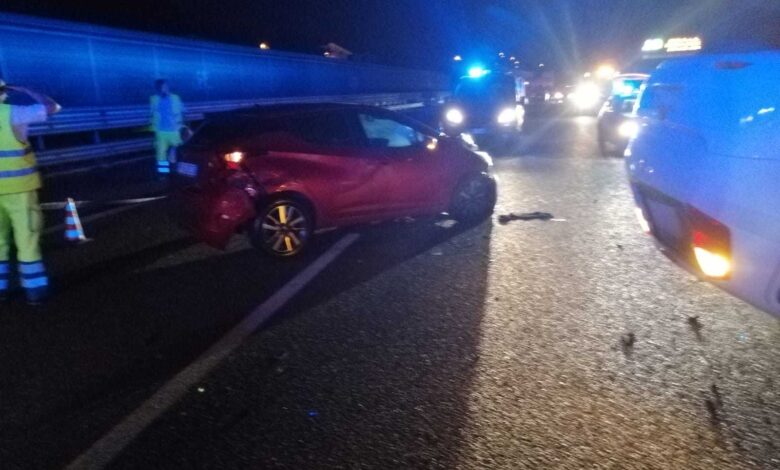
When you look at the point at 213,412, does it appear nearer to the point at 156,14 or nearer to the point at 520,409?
the point at 520,409

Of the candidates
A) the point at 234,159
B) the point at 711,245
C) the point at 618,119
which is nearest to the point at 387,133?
the point at 234,159

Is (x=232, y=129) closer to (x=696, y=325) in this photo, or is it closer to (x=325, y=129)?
(x=325, y=129)

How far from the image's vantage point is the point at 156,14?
44625 mm

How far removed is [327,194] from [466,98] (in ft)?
39.9

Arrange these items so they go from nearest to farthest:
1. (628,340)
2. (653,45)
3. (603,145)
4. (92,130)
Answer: (628,340)
(603,145)
(92,130)
(653,45)

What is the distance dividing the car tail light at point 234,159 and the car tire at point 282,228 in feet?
1.66

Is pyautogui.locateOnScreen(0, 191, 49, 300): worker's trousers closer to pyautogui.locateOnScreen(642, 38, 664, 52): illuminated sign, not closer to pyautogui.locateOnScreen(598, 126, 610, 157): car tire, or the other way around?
pyautogui.locateOnScreen(598, 126, 610, 157): car tire

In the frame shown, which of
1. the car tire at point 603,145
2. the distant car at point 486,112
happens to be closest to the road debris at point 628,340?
the car tire at point 603,145

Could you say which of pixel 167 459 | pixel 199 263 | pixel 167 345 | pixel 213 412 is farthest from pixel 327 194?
pixel 167 459

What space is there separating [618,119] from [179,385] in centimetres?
1329

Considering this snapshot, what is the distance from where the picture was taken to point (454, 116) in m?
18.2

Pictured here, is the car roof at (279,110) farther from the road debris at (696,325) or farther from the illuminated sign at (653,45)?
the illuminated sign at (653,45)

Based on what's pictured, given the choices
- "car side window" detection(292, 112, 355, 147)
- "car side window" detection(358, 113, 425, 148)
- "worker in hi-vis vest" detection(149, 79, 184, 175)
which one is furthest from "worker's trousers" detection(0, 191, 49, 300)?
"worker in hi-vis vest" detection(149, 79, 184, 175)

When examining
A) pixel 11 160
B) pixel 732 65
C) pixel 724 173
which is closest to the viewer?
pixel 724 173
